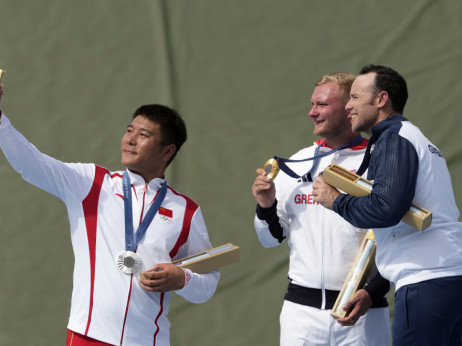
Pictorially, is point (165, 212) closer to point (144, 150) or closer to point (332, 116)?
point (144, 150)

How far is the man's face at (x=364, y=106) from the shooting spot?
2.42 meters

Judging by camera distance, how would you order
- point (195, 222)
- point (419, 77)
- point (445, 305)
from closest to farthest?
point (445, 305), point (195, 222), point (419, 77)

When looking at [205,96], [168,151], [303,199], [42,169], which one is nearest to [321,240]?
[303,199]

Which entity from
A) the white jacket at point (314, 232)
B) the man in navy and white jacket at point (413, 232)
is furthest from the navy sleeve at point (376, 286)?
the man in navy and white jacket at point (413, 232)

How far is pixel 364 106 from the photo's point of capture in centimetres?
243

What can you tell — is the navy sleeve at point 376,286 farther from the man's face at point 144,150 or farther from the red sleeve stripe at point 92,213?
the red sleeve stripe at point 92,213

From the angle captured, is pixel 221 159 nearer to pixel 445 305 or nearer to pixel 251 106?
pixel 251 106

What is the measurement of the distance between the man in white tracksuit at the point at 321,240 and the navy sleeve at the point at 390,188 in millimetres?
465

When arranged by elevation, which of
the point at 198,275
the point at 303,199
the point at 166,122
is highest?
the point at 166,122

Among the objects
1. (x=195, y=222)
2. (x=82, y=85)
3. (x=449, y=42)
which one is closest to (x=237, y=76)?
(x=82, y=85)

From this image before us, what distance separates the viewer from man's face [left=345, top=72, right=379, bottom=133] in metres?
2.42

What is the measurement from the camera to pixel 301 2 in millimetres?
4559

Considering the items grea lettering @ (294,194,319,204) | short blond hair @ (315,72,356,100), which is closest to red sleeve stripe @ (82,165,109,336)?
grea lettering @ (294,194,319,204)

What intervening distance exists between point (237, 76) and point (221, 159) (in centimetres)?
54
